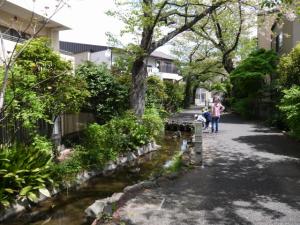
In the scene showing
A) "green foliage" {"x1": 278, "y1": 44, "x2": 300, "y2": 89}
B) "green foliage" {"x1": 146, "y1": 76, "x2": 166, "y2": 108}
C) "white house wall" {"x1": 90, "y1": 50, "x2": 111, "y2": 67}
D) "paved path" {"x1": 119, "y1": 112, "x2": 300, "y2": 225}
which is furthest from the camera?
"white house wall" {"x1": 90, "y1": 50, "x2": 111, "y2": 67}

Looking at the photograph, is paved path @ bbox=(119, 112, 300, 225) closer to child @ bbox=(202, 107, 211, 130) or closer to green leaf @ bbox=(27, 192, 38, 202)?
green leaf @ bbox=(27, 192, 38, 202)

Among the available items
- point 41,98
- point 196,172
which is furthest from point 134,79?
point 196,172

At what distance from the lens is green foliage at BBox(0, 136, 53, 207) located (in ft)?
27.0

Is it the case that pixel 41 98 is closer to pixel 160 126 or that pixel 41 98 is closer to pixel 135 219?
pixel 135 219

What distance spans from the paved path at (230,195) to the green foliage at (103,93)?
6.71m

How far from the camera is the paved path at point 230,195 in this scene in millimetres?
6672

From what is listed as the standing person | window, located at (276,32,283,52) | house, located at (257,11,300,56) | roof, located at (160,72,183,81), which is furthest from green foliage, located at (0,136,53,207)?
roof, located at (160,72,183,81)

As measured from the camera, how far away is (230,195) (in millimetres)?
8102

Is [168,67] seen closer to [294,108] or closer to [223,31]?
[223,31]

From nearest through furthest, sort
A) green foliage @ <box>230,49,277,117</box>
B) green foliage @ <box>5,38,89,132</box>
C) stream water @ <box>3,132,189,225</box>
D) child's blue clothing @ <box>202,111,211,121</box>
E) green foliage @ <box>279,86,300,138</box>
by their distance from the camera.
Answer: stream water @ <box>3,132,189,225</box> → green foliage @ <box>5,38,89,132</box> → green foliage @ <box>279,86,300,138</box> → child's blue clothing @ <box>202,111,211,121</box> → green foliage @ <box>230,49,277,117</box>

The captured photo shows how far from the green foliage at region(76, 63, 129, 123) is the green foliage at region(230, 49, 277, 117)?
11.8 m

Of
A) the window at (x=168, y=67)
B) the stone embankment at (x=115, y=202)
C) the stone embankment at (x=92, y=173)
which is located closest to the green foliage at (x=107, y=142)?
the stone embankment at (x=92, y=173)

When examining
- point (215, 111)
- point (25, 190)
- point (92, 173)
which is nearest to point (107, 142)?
point (92, 173)

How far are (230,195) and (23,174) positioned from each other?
16.5 feet
